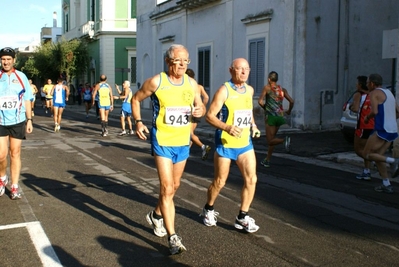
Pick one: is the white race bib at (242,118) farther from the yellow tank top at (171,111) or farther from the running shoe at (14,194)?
the running shoe at (14,194)

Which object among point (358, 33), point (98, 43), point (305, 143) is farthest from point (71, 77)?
point (305, 143)

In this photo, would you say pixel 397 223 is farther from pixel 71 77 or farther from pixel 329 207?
pixel 71 77

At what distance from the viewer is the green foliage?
43750 millimetres

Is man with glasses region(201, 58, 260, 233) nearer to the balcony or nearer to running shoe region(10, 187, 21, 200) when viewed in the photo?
running shoe region(10, 187, 21, 200)

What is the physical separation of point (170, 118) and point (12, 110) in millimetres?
2854

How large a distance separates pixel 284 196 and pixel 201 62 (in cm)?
1812

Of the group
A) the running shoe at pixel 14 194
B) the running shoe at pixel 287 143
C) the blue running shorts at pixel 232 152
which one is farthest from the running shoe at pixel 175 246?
the running shoe at pixel 287 143

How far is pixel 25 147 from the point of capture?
13.2 metres

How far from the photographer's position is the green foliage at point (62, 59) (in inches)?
1722

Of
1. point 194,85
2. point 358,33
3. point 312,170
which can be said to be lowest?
point 312,170

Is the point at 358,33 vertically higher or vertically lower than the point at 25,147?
higher

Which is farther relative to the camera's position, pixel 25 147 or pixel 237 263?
pixel 25 147

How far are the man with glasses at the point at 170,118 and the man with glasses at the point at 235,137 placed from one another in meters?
0.50

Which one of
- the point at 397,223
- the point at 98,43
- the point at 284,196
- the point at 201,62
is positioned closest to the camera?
the point at 397,223
